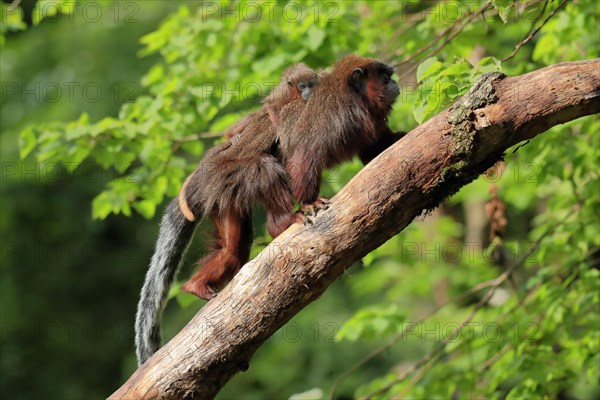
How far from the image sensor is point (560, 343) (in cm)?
606

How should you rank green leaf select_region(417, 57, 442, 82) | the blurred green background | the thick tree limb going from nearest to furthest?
the thick tree limb < green leaf select_region(417, 57, 442, 82) < the blurred green background

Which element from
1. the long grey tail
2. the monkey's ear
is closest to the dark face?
the monkey's ear

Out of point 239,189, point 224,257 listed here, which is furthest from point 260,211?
point 239,189

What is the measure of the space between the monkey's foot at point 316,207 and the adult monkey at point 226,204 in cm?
30

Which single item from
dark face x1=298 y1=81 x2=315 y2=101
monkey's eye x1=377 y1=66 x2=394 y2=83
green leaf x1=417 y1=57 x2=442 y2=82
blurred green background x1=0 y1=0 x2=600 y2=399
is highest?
green leaf x1=417 y1=57 x2=442 y2=82

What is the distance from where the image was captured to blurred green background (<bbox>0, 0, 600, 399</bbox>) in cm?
581

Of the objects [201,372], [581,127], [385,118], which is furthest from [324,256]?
[581,127]

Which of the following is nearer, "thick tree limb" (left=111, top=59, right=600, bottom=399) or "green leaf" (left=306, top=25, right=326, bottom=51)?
"thick tree limb" (left=111, top=59, right=600, bottom=399)

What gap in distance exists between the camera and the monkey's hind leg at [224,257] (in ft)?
17.0

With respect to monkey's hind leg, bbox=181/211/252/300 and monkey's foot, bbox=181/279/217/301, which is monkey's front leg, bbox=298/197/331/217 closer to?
monkey's hind leg, bbox=181/211/252/300

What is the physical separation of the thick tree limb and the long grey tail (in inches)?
36.8

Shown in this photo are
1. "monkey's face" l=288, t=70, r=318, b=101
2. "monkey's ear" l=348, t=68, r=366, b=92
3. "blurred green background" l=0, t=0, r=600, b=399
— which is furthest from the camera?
"blurred green background" l=0, t=0, r=600, b=399

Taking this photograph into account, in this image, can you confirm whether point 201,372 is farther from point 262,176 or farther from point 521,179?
point 521,179

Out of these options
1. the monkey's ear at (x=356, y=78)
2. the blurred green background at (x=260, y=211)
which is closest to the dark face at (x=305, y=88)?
the monkey's ear at (x=356, y=78)
